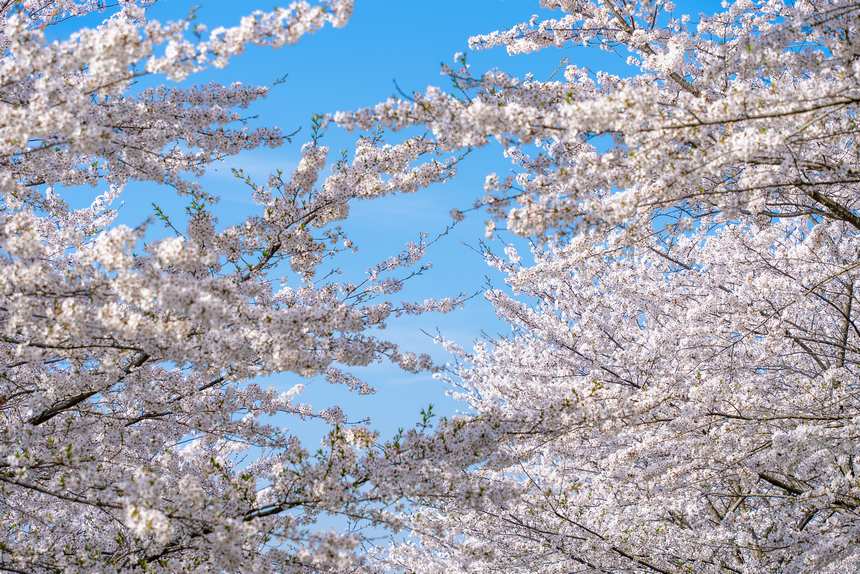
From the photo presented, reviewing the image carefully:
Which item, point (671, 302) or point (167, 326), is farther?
point (671, 302)

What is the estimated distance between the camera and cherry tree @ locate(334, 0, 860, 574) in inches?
187

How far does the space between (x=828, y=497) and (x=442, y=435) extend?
4.50 m

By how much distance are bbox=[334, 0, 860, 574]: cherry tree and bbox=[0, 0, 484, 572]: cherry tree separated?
37.8 inches

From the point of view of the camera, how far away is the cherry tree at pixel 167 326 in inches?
167

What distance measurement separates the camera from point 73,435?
620 cm

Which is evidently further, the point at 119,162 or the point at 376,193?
the point at 376,193

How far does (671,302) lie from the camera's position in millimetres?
9914

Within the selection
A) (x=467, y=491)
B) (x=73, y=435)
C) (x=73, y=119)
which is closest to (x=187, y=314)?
(x=73, y=119)

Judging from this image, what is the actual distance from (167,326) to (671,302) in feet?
24.9

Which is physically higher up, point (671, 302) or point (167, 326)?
point (671, 302)

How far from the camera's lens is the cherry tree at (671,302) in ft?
15.6

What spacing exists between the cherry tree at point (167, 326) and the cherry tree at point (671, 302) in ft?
3.15

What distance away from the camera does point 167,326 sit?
4.20 meters

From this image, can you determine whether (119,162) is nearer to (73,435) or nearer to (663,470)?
(73,435)
